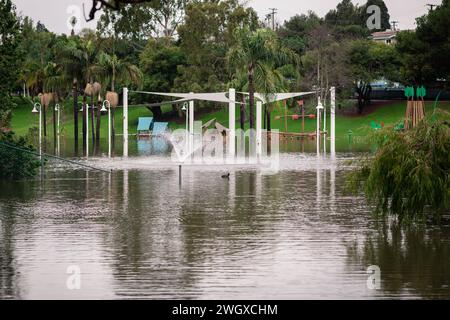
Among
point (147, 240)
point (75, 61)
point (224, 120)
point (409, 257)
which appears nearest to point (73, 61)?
point (75, 61)

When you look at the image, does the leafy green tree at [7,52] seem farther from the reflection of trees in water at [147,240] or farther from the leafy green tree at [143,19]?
the leafy green tree at [143,19]

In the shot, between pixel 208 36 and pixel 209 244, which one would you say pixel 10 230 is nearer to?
pixel 209 244

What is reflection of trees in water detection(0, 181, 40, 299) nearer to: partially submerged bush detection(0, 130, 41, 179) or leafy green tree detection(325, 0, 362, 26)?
partially submerged bush detection(0, 130, 41, 179)

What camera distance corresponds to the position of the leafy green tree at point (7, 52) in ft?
110

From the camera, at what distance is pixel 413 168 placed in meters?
19.4

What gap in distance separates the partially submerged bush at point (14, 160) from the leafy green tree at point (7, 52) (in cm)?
133

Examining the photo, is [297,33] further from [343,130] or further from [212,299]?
[212,299]

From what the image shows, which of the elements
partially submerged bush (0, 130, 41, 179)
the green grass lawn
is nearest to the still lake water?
partially submerged bush (0, 130, 41, 179)

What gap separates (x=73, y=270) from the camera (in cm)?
1594

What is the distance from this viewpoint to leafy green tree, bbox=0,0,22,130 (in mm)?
33500

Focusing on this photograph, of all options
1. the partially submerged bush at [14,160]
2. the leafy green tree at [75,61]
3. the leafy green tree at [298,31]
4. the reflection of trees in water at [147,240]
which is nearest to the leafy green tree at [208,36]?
the leafy green tree at [298,31]

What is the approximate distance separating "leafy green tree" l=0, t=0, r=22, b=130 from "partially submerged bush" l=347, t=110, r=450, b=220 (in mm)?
17172

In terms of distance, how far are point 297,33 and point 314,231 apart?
289ft
